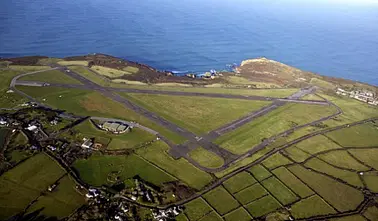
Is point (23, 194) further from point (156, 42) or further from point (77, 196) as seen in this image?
point (156, 42)

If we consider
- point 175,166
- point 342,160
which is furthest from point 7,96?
point 342,160

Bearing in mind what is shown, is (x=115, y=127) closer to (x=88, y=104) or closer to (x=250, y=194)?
(x=88, y=104)

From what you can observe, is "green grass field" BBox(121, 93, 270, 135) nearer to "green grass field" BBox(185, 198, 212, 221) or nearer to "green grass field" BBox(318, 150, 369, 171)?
"green grass field" BBox(185, 198, 212, 221)

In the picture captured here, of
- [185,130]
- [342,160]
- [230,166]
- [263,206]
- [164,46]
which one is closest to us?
[263,206]

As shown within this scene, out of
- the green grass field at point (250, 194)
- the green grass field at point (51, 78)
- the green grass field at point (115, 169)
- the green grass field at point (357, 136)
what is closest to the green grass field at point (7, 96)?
the green grass field at point (51, 78)

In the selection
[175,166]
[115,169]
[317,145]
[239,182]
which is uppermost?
[317,145]

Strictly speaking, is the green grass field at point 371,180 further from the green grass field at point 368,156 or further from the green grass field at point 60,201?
the green grass field at point 60,201
